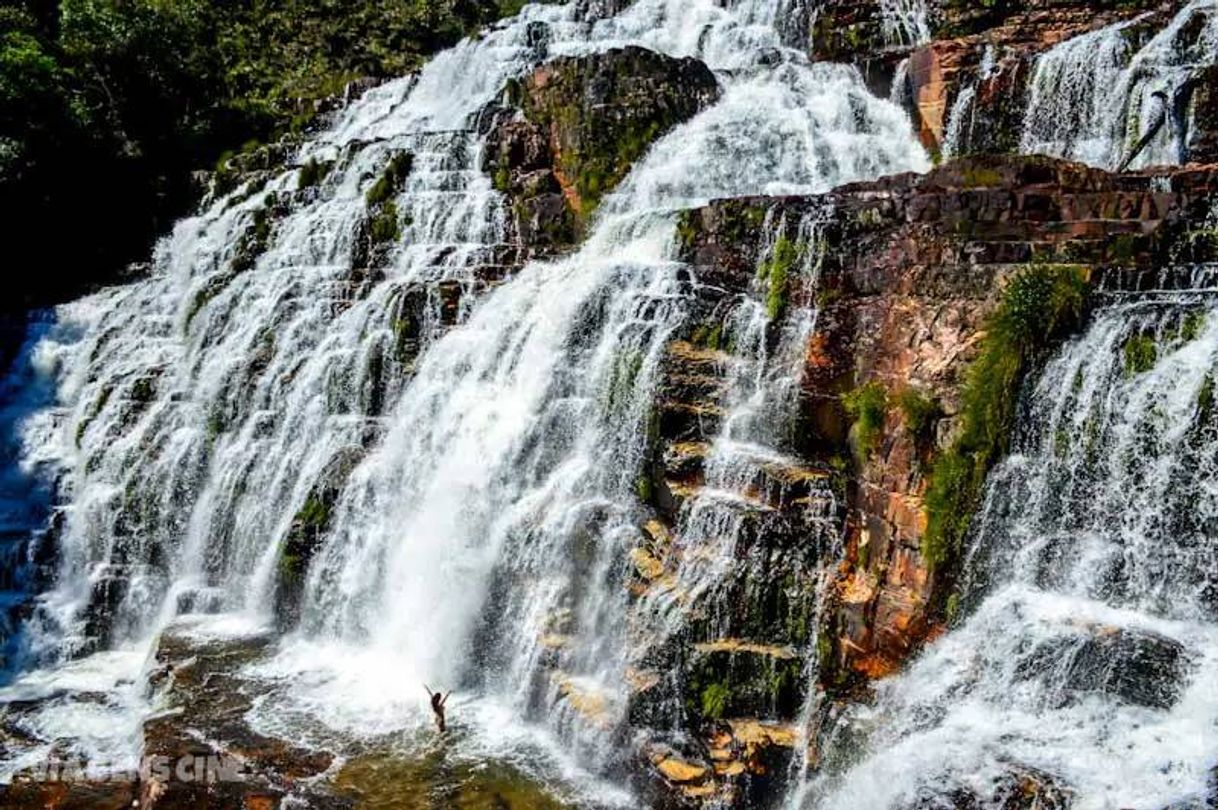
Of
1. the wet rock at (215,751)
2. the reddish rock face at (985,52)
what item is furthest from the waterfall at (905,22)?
the wet rock at (215,751)

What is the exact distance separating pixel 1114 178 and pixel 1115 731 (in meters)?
8.17

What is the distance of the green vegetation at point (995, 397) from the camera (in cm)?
994

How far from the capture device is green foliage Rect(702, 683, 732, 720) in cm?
1036

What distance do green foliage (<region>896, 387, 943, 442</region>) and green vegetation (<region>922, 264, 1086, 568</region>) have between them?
1.19 ft

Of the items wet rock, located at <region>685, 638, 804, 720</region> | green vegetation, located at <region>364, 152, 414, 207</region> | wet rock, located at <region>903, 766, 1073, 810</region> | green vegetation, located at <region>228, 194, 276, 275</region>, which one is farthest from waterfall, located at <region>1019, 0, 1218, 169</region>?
green vegetation, located at <region>228, 194, 276, 275</region>

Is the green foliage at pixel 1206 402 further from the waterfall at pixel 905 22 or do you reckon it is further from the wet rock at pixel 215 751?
the waterfall at pixel 905 22

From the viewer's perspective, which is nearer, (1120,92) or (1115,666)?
(1115,666)

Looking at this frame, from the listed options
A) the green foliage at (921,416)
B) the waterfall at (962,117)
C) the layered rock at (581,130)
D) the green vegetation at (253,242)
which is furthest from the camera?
the green vegetation at (253,242)

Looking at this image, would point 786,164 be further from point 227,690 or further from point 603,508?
point 227,690

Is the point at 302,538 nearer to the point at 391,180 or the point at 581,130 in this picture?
the point at 391,180

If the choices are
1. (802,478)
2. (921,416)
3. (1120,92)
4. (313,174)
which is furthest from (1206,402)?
(313,174)

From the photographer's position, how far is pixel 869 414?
37.1 ft

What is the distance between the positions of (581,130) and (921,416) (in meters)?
13.1

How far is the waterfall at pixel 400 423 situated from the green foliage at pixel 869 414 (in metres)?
1.39
